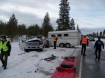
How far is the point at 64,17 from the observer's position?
2403 inches

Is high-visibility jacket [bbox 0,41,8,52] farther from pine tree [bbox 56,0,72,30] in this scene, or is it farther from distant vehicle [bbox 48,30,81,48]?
pine tree [bbox 56,0,72,30]

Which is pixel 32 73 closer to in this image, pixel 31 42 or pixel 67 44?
pixel 31 42

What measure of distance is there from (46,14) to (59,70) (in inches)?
2257

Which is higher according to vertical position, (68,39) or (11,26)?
→ (11,26)

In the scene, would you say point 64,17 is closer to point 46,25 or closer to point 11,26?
point 46,25

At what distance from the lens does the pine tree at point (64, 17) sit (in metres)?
60.1

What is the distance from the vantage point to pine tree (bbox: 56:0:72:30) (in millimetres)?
60097

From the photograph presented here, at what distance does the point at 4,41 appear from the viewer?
1091 centimetres

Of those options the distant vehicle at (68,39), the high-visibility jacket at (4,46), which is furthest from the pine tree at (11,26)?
the high-visibility jacket at (4,46)

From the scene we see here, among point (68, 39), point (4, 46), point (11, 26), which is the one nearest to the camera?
point (4, 46)

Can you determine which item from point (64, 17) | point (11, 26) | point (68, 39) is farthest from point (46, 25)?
point (68, 39)

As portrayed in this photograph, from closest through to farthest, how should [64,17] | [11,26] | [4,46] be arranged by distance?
[4,46]
[11,26]
[64,17]

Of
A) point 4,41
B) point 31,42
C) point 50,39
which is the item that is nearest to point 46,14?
point 50,39

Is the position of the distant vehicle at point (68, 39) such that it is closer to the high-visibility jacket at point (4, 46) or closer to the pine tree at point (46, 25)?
the high-visibility jacket at point (4, 46)
